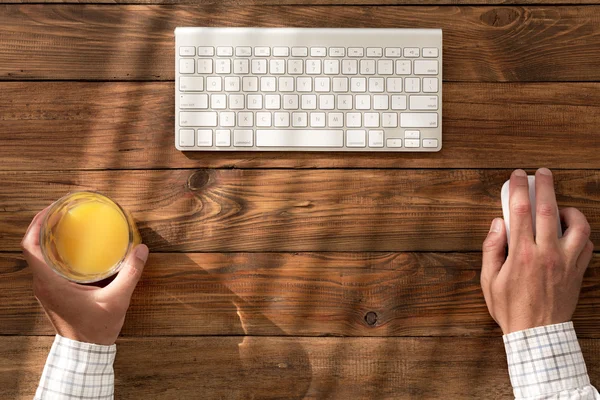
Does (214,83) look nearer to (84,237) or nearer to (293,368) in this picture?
(84,237)

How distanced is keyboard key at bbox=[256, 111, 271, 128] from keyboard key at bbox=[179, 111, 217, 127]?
3.1 inches

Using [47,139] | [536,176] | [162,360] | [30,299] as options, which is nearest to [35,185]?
[47,139]

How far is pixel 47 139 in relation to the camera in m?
1.02

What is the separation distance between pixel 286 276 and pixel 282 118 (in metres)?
0.29

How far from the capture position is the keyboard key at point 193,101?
997 millimetres

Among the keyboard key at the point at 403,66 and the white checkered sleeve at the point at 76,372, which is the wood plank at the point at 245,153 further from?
the white checkered sleeve at the point at 76,372

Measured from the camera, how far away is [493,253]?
988 mm

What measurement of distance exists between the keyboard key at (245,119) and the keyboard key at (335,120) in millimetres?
141

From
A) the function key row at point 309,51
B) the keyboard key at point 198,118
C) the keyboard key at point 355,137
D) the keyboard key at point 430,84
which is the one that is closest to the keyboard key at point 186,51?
the function key row at point 309,51

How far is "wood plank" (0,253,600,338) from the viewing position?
101 cm

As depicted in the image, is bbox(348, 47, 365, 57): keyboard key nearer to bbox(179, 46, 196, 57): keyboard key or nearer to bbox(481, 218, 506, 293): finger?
bbox(179, 46, 196, 57): keyboard key

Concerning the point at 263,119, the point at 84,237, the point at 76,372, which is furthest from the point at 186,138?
the point at 76,372

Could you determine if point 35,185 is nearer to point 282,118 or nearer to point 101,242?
point 101,242

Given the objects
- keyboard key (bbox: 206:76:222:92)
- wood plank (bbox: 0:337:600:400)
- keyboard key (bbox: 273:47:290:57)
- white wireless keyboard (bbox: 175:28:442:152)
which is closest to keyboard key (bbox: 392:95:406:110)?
white wireless keyboard (bbox: 175:28:442:152)
